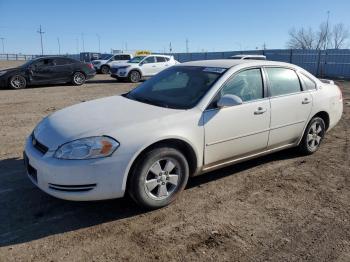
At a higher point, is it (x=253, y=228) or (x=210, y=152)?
(x=210, y=152)

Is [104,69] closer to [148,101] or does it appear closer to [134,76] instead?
[134,76]

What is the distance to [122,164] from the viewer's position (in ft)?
12.0

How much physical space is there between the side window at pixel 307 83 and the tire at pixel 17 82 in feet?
43.7

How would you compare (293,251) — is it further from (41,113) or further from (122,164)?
(41,113)

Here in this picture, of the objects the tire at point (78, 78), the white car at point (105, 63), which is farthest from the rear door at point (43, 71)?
the white car at point (105, 63)

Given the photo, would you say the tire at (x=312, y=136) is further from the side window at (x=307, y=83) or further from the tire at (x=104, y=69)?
the tire at (x=104, y=69)

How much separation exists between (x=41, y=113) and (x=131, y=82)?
1084 centimetres

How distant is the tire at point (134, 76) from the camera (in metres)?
20.0

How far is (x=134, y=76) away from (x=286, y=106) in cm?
1566

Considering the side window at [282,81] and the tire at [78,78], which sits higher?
the side window at [282,81]

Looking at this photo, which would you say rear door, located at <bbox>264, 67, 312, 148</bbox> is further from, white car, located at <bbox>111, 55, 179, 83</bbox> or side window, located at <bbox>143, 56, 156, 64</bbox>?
side window, located at <bbox>143, 56, 156, 64</bbox>

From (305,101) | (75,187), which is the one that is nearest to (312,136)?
(305,101)

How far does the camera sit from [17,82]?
15.8 metres

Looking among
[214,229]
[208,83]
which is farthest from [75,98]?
[214,229]
